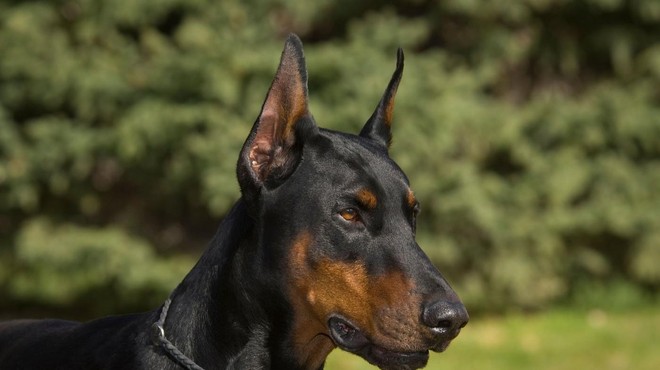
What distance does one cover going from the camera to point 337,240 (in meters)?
3.38

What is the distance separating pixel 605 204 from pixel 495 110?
4.90 feet

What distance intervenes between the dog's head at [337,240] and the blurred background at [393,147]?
207 inches

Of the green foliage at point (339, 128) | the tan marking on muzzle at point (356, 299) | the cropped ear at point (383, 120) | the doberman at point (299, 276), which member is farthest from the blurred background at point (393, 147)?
the tan marking on muzzle at point (356, 299)

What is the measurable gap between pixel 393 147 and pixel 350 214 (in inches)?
236

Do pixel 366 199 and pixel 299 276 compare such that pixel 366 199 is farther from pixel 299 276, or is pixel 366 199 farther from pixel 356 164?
pixel 299 276

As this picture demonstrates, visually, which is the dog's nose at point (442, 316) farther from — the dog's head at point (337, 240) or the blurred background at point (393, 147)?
the blurred background at point (393, 147)

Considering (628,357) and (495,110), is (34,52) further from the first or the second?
(628,357)

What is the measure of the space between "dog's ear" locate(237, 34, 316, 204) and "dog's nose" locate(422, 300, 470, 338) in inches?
27.7

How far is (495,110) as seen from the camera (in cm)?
1049

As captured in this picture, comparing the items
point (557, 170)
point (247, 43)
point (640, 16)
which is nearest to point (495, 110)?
point (557, 170)

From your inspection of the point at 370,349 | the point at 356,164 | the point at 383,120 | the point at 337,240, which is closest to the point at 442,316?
the point at 370,349

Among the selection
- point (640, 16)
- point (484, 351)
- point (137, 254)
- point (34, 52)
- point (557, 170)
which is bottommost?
point (484, 351)

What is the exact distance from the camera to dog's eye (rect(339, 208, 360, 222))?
11.2 feet

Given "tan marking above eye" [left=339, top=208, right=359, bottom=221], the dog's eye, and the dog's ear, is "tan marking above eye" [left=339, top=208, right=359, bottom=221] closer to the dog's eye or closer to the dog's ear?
the dog's eye
